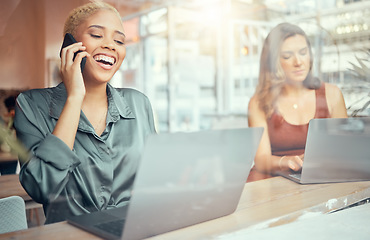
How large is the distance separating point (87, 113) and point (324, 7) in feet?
8.35

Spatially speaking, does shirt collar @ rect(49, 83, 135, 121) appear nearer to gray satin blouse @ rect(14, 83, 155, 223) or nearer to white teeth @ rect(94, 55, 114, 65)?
gray satin blouse @ rect(14, 83, 155, 223)

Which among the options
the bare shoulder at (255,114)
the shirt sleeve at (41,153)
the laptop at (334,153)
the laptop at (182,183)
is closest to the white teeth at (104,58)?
the shirt sleeve at (41,153)

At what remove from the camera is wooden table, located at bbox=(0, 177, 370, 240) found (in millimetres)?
1085

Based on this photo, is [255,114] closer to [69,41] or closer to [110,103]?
[110,103]

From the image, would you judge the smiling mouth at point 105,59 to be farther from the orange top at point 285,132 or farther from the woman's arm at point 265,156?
the orange top at point 285,132

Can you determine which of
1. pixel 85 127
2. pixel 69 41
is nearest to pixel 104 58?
pixel 69 41

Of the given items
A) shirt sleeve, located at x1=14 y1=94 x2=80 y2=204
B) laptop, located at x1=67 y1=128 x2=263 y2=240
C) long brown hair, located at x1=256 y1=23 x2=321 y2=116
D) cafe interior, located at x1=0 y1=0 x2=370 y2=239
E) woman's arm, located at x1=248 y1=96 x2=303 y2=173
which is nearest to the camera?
laptop, located at x1=67 y1=128 x2=263 y2=240

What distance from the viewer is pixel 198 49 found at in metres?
3.04

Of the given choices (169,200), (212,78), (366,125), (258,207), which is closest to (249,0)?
(212,78)

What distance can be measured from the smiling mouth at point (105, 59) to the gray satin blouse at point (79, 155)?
125 mm

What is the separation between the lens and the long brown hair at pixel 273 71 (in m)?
3.11

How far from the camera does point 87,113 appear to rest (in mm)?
1845

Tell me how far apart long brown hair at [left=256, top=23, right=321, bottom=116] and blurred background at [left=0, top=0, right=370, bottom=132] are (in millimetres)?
79

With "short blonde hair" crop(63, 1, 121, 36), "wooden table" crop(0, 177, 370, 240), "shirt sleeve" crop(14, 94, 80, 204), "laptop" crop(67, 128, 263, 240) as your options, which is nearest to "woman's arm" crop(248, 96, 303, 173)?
"wooden table" crop(0, 177, 370, 240)
